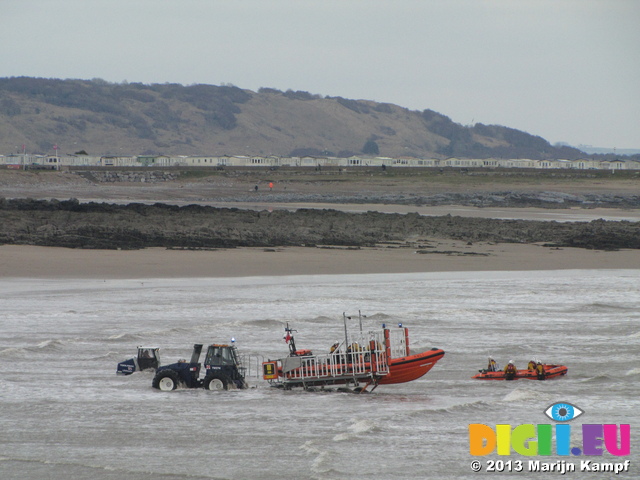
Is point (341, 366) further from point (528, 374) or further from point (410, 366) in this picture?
point (528, 374)

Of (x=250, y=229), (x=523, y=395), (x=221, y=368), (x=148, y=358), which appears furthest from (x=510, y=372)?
(x=250, y=229)

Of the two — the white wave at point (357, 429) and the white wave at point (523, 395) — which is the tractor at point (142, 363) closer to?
the white wave at point (357, 429)

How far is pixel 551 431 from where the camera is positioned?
15.2m

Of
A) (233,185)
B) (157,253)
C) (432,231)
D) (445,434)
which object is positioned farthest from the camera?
(233,185)

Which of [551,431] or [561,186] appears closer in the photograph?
[551,431]

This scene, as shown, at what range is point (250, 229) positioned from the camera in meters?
52.1

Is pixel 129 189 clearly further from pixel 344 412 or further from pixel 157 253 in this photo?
pixel 344 412

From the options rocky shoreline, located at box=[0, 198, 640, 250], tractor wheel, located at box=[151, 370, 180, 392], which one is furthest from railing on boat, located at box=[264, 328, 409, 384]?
rocky shoreline, located at box=[0, 198, 640, 250]

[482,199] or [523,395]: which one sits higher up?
[482,199]

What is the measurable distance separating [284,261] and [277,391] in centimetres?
2273

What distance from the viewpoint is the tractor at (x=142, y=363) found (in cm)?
1859

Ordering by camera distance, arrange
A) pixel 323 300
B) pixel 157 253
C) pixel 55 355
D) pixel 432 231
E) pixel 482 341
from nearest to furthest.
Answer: pixel 55 355 → pixel 482 341 → pixel 323 300 → pixel 157 253 → pixel 432 231

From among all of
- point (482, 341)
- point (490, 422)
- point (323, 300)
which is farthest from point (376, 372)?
point (323, 300)

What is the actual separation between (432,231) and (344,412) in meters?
40.9
